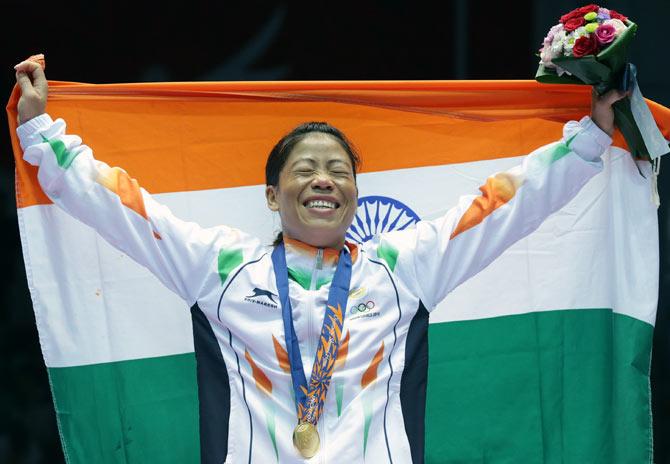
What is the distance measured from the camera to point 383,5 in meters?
5.38

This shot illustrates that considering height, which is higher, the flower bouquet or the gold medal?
the flower bouquet

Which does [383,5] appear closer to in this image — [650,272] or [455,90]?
[455,90]

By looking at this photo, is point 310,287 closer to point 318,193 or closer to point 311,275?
point 311,275

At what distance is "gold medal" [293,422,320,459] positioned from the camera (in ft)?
10.5

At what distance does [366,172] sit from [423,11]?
148 centimetres

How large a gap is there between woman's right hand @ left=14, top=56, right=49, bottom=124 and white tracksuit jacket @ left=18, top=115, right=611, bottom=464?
0.14 feet

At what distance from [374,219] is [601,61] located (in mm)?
1112

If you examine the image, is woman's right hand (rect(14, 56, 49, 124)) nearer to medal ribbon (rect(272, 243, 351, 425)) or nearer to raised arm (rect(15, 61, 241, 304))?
raised arm (rect(15, 61, 241, 304))

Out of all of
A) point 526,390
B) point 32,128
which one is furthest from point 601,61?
point 32,128

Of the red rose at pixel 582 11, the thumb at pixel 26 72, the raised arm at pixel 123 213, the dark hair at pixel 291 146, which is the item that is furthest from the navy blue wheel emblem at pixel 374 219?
the thumb at pixel 26 72

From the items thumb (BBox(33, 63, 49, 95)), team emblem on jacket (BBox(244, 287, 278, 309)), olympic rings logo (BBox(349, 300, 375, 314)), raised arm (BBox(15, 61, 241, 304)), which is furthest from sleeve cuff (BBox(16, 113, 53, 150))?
olympic rings logo (BBox(349, 300, 375, 314))

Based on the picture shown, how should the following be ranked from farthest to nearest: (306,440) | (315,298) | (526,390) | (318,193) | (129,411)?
(526,390)
(129,411)
(318,193)
(315,298)
(306,440)

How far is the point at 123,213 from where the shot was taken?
344cm

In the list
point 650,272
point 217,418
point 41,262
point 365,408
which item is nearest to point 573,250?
point 650,272
